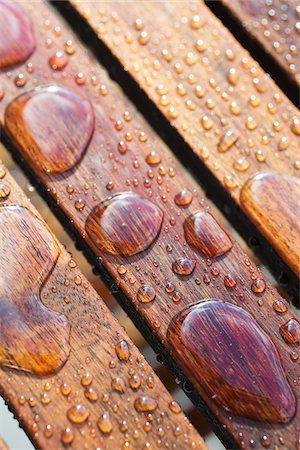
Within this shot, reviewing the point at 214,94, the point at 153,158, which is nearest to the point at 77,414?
the point at 153,158

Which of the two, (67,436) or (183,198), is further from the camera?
(183,198)

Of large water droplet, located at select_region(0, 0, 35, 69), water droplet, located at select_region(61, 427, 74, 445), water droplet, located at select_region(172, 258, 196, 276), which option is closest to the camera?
water droplet, located at select_region(61, 427, 74, 445)

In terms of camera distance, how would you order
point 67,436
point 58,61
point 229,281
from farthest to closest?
point 58,61 < point 229,281 < point 67,436

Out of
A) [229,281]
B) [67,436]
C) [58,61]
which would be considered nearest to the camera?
[67,436]

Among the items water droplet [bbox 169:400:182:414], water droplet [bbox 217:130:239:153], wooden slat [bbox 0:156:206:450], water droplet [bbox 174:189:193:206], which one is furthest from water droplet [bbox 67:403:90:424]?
water droplet [bbox 217:130:239:153]

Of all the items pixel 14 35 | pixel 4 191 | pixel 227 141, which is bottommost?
pixel 227 141

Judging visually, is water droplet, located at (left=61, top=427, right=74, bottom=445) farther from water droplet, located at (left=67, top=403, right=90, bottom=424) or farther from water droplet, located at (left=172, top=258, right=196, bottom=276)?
water droplet, located at (left=172, top=258, right=196, bottom=276)

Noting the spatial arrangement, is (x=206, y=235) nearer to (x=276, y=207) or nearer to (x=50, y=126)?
(x=276, y=207)
